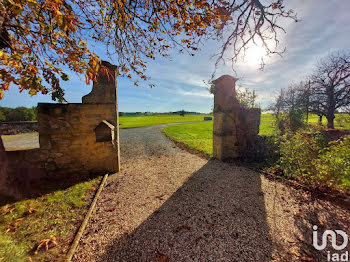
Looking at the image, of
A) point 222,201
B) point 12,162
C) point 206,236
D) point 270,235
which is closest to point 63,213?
point 12,162

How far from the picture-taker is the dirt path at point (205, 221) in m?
2.14

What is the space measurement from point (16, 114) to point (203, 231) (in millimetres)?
29772

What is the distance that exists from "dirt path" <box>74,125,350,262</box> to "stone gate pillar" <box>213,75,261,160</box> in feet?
7.26

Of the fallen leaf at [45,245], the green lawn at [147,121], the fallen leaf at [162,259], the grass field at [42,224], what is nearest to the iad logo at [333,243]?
the fallen leaf at [162,259]

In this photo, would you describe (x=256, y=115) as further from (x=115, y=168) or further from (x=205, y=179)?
(x=115, y=168)

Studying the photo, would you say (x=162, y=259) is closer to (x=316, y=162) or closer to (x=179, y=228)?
(x=179, y=228)

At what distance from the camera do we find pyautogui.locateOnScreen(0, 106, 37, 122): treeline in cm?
1853

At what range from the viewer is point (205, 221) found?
283 centimetres

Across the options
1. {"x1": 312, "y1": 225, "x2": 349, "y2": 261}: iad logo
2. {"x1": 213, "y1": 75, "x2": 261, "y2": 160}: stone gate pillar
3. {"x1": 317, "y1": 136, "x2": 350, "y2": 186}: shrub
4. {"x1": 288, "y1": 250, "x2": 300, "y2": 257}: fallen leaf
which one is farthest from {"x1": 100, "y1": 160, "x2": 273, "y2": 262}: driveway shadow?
{"x1": 213, "y1": 75, "x2": 261, "y2": 160}: stone gate pillar

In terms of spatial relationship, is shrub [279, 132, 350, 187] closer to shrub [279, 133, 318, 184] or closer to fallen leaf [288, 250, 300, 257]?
shrub [279, 133, 318, 184]

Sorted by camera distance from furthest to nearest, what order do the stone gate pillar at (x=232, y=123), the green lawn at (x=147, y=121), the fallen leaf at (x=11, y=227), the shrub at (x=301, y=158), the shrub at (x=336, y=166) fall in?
Answer: the green lawn at (x=147, y=121) < the stone gate pillar at (x=232, y=123) < the shrub at (x=301, y=158) < the shrub at (x=336, y=166) < the fallen leaf at (x=11, y=227)

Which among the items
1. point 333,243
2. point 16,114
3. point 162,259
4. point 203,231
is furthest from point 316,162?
point 16,114

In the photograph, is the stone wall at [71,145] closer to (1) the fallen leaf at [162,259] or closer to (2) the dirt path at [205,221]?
(2) the dirt path at [205,221]

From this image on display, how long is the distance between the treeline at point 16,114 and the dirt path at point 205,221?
1020 inches
